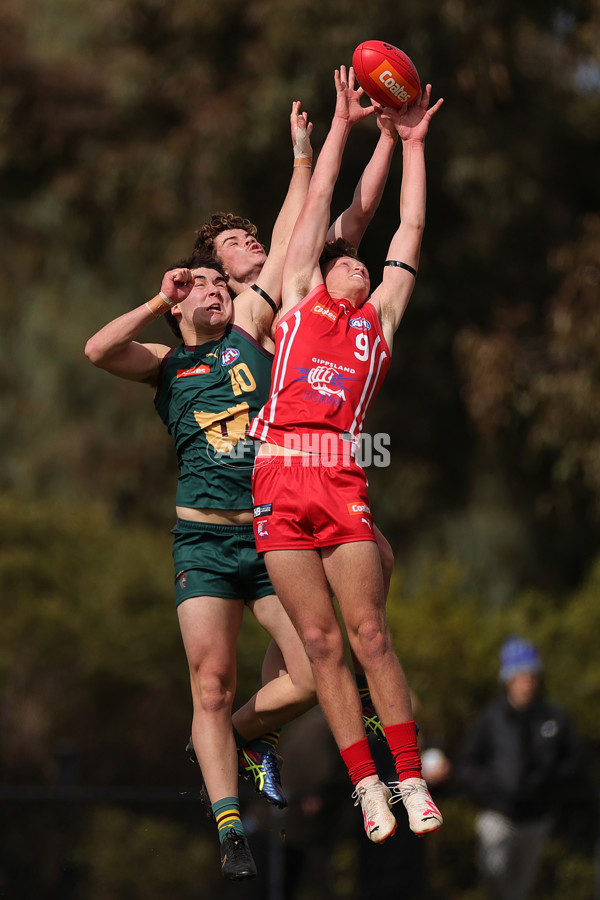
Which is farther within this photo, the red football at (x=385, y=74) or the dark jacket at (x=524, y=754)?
the dark jacket at (x=524, y=754)

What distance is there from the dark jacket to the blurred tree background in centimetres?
217

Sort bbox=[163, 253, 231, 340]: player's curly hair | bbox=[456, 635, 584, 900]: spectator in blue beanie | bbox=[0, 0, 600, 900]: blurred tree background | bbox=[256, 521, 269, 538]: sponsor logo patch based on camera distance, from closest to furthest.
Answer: bbox=[256, 521, 269, 538]: sponsor logo patch, bbox=[163, 253, 231, 340]: player's curly hair, bbox=[456, 635, 584, 900]: spectator in blue beanie, bbox=[0, 0, 600, 900]: blurred tree background

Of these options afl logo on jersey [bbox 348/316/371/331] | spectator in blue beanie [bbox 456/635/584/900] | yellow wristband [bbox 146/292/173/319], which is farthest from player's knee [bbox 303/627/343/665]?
spectator in blue beanie [bbox 456/635/584/900]

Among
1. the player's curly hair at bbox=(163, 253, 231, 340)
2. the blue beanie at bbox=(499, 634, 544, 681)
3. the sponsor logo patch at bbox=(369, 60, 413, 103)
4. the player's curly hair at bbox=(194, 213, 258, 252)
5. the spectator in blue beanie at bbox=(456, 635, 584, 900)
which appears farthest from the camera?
the blue beanie at bbox=(499, 634, 544, 681)

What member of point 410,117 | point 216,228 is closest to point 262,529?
point 216,228

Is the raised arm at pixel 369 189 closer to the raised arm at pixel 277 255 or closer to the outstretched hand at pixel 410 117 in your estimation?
the outstretched hand at pixel 410 117

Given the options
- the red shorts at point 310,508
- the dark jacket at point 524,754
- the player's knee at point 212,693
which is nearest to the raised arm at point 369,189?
the red shorts at point 310,508

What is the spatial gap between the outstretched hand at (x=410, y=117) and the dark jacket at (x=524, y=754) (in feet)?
15.0

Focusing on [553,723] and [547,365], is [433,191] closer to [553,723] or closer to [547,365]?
[547,365]

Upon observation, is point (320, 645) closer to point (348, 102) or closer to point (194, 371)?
point (194, 371)

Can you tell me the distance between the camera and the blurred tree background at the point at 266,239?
11.8 metres

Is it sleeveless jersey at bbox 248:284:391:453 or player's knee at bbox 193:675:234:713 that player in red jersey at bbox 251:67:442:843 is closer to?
sleeveless jersey at bbox 248:284:391:453

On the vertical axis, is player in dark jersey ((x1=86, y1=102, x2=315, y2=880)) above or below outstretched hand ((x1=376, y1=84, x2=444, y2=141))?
below

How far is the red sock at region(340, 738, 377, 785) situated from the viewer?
500 centimetres
